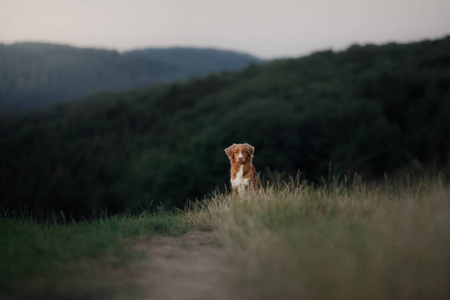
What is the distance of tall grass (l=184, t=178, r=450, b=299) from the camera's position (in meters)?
2.99

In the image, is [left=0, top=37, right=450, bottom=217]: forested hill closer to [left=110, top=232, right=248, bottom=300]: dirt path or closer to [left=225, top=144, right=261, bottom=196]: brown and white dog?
[left=225, top=144, right=261, bottom=196]: brown and white dog

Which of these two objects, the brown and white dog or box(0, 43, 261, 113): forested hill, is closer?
the brown and white dog

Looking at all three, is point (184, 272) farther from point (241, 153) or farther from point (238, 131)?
point (238, 131)

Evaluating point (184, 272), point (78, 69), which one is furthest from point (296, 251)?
point (78, 69)

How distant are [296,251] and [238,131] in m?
36.6

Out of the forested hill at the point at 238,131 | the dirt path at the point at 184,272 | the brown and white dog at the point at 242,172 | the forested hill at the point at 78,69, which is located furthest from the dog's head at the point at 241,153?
the forested hill at the point at 78,69

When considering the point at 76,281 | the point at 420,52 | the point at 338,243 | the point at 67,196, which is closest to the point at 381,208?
the point at 338,243

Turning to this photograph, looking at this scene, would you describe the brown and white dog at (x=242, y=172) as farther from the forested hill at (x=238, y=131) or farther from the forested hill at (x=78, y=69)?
the forested hill at (x=78, y=69)

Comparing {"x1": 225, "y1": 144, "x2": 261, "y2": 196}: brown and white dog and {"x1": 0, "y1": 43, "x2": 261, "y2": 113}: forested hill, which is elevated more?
{"x1": 0, "y1": 43, "x2": 261, "y2": 113}: forested hill

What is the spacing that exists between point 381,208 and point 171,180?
37515mm

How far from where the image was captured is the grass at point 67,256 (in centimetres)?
321

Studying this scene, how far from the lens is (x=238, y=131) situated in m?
40.1

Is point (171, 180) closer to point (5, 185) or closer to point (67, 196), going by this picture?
point (67, 196)

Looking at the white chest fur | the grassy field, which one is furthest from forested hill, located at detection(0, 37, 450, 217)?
the grassy field
